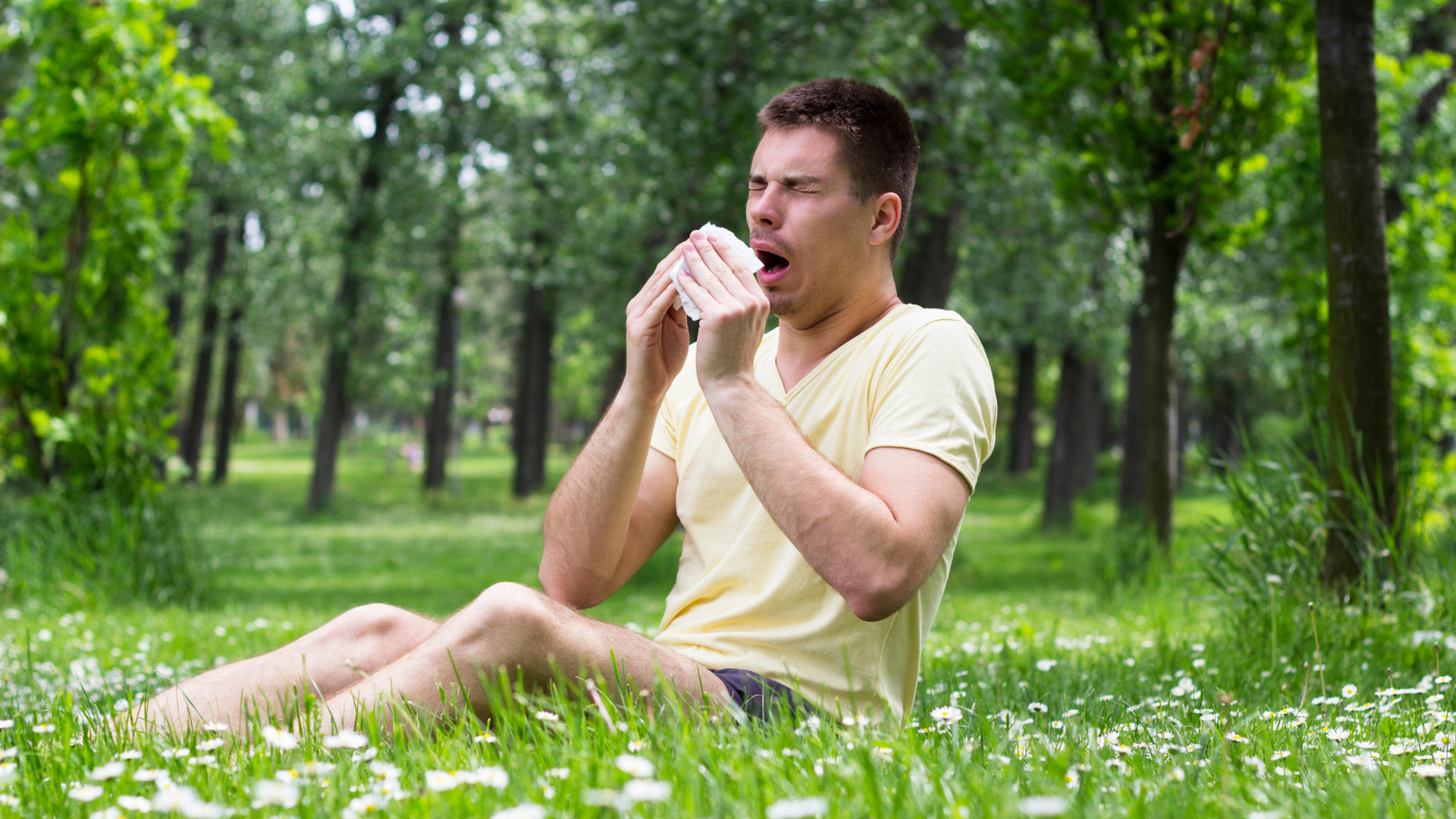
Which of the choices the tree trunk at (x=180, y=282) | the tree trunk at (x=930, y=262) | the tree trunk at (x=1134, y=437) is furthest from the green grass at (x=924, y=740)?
the tree trunk at (x=180, y=282)

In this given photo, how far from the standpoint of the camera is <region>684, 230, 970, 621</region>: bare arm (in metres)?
2.29

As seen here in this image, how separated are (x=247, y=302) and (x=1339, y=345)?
69.1 feet

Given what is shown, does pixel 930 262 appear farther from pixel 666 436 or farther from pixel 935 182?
pixel 666 436

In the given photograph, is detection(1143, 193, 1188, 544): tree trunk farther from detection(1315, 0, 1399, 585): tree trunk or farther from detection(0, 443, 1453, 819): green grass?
detection(1315, 0, 1399, 585): tree trunk

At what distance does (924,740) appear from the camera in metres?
2.44

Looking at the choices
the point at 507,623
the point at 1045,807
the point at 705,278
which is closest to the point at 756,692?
the point at 507,623

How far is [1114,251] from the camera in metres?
14.9

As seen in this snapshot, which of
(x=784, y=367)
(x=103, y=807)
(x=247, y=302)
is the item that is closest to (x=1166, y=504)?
(x=784, y=367)

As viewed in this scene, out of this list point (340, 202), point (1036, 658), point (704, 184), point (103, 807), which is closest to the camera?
point (103, 807)

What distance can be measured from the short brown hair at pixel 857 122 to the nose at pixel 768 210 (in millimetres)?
159

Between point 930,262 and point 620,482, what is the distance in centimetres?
960

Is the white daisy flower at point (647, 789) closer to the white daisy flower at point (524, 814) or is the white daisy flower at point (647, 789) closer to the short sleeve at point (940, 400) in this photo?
the white daisy flower at point (524, 814)

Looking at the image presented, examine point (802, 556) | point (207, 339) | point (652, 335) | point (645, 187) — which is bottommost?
point (802, 556)

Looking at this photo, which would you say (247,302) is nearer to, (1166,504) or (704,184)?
(704,184)
